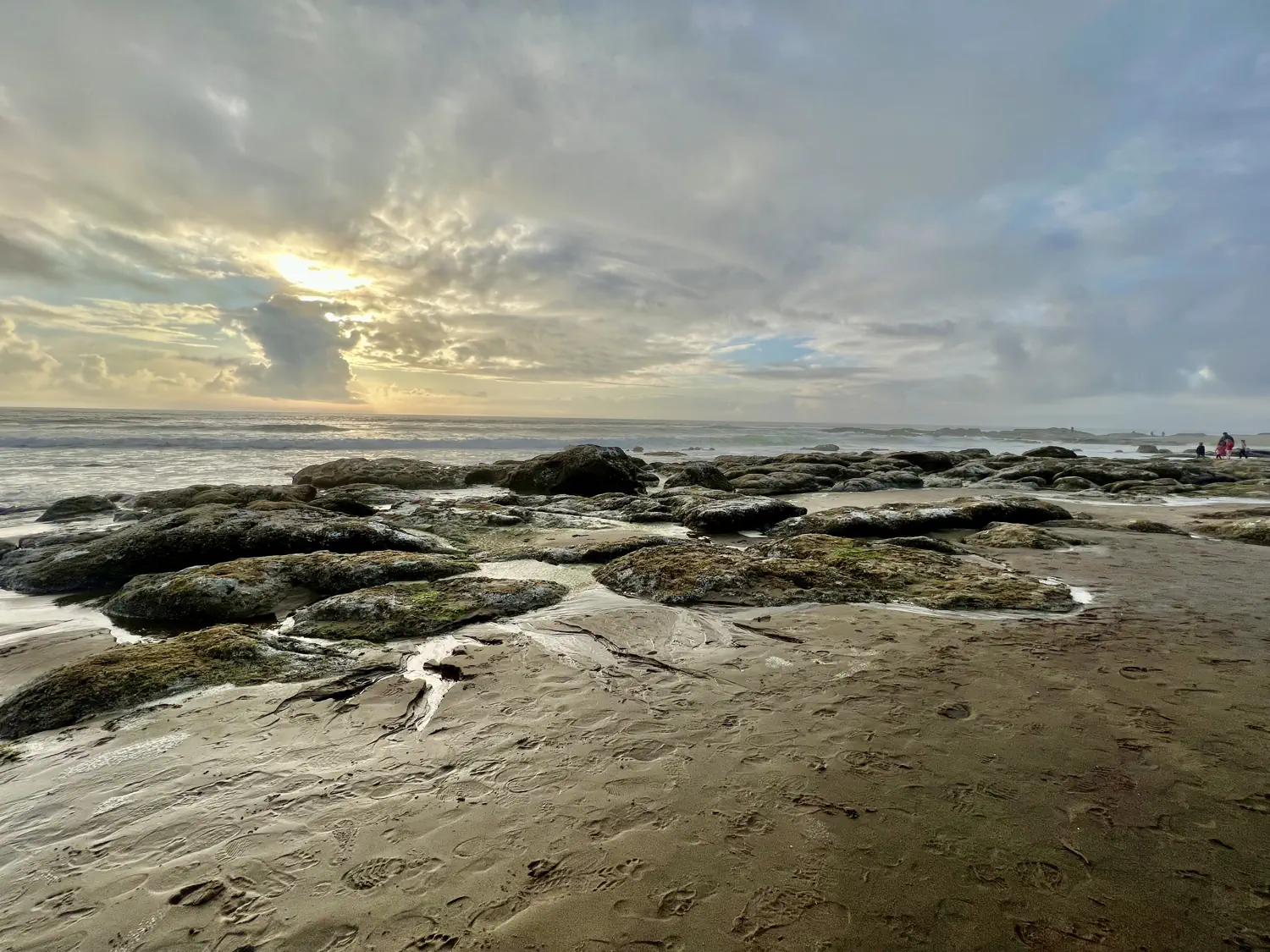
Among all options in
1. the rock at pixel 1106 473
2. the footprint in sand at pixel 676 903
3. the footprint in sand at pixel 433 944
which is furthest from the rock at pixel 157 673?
the rock at pixel 1106 473

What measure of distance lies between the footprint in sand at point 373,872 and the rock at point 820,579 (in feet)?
17.0

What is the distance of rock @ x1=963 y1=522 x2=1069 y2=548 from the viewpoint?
38.0 ft

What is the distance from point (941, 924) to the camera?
8.87 feet

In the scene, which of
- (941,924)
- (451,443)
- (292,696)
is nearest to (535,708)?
(292,696)

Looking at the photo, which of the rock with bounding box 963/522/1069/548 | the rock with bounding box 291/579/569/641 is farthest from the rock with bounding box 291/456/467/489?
the rock with bounding box 963/522/1069/548

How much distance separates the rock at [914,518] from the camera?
12742 mm

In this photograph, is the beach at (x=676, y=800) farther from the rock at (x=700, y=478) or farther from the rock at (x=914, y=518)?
the rock at (x=700, y=478)

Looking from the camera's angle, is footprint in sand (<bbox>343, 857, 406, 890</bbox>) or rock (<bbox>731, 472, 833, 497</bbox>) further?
rock (<bbox>731, 472, 833, 497</bbox>)

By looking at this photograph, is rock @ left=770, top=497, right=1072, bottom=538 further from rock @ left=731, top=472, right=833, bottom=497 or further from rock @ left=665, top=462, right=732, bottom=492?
rock @ left=665, top=462, right=732, bottom=492

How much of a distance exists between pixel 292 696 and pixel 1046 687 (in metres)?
6.87

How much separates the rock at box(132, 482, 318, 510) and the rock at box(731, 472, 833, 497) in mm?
14968

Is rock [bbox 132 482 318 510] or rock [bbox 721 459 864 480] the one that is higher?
rock [bbox 721 459 864 480]

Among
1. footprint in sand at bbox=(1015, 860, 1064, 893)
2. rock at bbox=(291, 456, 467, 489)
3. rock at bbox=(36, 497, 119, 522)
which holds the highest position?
footprint in sand at bbox=(1015, 860, 1064, 893)

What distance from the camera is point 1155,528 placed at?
13406 millimetres
